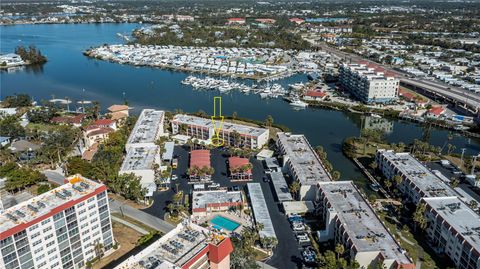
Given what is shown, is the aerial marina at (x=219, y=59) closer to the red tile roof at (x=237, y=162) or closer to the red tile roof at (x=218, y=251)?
the red tile roof at (x=237, y=162)

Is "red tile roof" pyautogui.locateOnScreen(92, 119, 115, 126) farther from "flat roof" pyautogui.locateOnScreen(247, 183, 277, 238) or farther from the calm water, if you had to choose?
"flat roof" pyautogui.locateOnScreen(247, 183, 277, 238)

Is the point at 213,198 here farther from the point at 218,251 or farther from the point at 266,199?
the point at 218,251

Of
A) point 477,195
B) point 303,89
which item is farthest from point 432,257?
point 303,89

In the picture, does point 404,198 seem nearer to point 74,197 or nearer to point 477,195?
point 477,195

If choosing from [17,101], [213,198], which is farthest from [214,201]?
[17,101]

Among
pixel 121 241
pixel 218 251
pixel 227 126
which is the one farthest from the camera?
pixel 227 126

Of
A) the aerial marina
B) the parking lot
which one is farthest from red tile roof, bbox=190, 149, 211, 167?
the aerial marina
